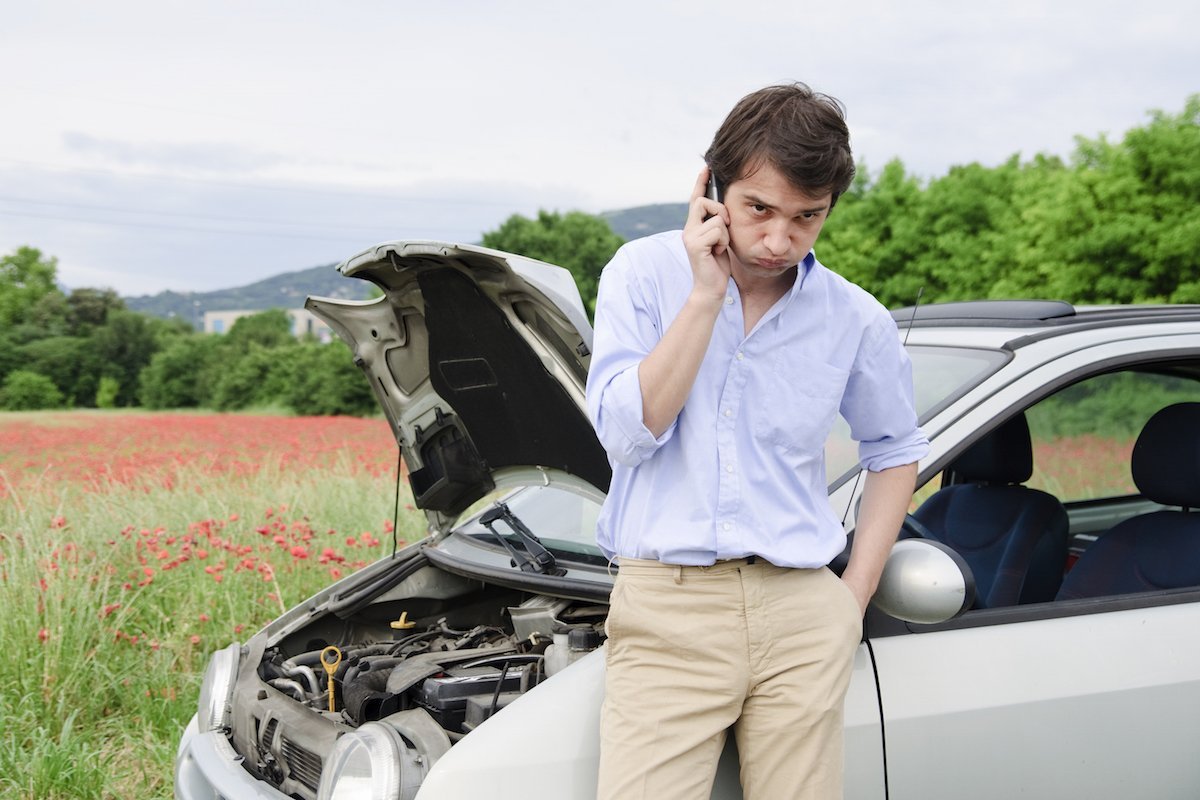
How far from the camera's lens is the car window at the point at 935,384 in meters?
2.56

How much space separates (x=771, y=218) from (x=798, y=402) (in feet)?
1.10

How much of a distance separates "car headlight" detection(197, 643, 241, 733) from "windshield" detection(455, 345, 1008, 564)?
83cm

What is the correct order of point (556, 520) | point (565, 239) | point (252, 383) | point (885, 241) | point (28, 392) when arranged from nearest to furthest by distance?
point (556, 520) → point (28, 392) → point (885, 241) → point (252, 383) → point (565, 239)

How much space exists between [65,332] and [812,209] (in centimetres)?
2401

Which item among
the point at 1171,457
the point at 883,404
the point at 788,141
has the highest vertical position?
the point at 788,141

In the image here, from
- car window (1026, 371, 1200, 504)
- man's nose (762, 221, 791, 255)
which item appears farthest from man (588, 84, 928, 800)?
car window (1026, 371, 1200, 504)

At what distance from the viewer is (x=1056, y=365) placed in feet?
8.53

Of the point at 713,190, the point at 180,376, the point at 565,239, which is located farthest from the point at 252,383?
the point at 713,190

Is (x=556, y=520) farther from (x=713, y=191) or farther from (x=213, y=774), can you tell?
(x=713, y=191)

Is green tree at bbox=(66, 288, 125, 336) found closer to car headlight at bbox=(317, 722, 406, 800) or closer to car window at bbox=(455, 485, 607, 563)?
car window at bbox=(455, 485, 607, 563)

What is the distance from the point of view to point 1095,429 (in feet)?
17.3

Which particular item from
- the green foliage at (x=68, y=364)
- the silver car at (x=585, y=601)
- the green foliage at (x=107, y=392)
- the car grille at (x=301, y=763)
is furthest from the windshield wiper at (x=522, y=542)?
the green foliage at (x=107, y=392)

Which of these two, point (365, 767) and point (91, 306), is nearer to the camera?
point (365, 767)

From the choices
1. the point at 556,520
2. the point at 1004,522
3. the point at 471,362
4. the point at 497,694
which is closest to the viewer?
the point at 497,694
